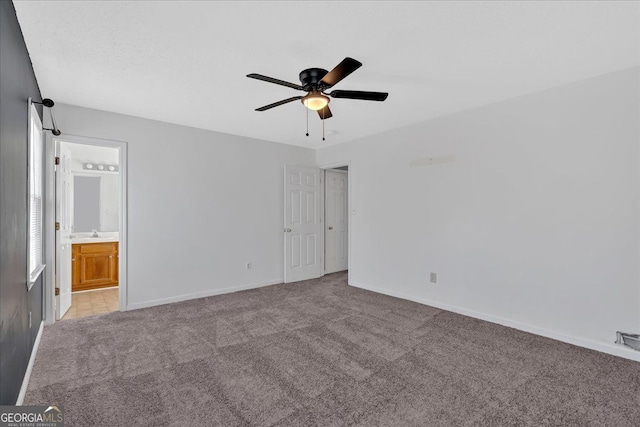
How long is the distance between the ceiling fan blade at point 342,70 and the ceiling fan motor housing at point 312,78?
10 cm

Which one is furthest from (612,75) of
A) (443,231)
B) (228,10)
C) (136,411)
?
(136,411)

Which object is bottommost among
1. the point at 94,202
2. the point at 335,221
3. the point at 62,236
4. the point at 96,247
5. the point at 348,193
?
the point at 96,247

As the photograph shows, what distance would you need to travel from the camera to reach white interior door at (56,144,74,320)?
3418 mm

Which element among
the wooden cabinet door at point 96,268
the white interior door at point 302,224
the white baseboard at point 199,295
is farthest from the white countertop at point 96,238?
the white interior door at point 302,224

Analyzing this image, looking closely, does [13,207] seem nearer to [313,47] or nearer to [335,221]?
[313,47]

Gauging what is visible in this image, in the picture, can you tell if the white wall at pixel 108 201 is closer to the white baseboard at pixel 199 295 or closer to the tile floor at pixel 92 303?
the tile floor at pixel 92 303

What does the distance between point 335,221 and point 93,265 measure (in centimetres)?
425

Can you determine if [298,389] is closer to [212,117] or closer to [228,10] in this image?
[228,10]

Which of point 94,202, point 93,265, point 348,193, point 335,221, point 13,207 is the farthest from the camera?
point 335,221

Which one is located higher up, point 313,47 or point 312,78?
point 313,47

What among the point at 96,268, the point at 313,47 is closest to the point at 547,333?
the point at 313,47

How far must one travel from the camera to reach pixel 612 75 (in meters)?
2.64

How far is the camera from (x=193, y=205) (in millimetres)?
4277

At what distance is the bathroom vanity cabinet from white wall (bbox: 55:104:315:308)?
1756mm
